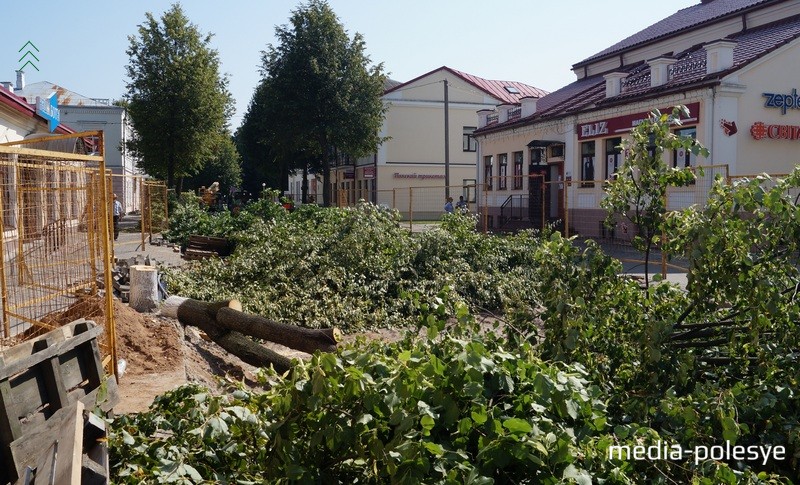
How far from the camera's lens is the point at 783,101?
2230 centimetres

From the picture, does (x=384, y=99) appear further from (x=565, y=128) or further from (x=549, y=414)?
(x=549, y=414)

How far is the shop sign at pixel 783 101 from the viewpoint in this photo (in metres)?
22.0

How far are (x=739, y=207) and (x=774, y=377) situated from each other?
1.10 m

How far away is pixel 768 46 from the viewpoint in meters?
22.5

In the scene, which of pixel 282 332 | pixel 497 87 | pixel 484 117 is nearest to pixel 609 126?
pixel 484 117

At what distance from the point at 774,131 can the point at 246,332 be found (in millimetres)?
19172

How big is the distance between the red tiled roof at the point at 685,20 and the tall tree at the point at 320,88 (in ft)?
39.6

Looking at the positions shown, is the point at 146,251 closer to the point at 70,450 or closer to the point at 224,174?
the point at 70,450

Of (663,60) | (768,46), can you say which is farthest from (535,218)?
(768,46)

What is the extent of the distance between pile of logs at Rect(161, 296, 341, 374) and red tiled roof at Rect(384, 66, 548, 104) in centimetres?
3965

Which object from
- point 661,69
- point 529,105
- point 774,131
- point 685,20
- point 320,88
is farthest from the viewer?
point 320,88

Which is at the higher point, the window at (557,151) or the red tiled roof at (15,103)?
the red tiled roof at (15,103)

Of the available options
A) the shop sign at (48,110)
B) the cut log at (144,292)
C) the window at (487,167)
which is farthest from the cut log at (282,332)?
the window at (487,167)

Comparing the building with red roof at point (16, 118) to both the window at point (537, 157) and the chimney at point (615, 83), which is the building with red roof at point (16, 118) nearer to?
the chimney at point (615, 83)
